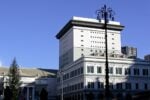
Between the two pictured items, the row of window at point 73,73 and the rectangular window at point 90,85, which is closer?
the rectangular window at point 90,85

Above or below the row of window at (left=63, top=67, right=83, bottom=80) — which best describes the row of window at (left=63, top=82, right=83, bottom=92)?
below

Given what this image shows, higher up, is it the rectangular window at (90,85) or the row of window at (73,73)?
the row of window at (73,73)

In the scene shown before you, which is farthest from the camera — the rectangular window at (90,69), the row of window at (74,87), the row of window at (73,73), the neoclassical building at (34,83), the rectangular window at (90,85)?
the neoclassical building at (34,83)

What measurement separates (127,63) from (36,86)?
5417 centimetres

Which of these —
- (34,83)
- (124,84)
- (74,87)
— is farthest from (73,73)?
(34,83)

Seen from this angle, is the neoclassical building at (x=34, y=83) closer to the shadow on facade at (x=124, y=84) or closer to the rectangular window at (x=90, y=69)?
the shadow on facade at (x=124, y=84)

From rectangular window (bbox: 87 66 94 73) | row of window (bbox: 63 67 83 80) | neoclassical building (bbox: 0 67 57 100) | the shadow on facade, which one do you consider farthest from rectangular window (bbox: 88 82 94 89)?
neoclassical building (bbox: 0 67 57 100)

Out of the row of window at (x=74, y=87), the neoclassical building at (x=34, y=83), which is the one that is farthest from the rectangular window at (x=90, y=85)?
the neoclassical building at (x=34, y=83)

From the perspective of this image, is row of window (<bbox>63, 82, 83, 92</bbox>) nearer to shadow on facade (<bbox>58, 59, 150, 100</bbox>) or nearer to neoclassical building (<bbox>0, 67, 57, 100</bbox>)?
shadow on facade (<bbox>58, 59, 150, 100</bbox>)

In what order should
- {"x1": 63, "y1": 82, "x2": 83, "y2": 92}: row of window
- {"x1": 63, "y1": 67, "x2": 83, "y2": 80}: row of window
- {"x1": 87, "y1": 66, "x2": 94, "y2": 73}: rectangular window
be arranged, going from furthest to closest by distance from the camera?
{"x1": 63, "y1": 67, "x2": 83, "y2": 80}: row of window < {"x1": 63, "y1": 82, "x2": 83, "y2": 92}: row of window < {"x1": 87, "y1": 66, "x2": 94, "y2": 73}: rectangular window

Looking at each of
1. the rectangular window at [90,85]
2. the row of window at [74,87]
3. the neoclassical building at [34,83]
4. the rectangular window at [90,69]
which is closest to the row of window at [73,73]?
the rectangular window at [90,69]

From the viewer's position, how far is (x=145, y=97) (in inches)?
1622

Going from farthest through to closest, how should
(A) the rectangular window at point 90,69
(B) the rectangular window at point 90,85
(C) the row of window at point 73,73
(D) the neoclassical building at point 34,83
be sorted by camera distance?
(D) the neoclassical building at point 34,83, (C) the row of window at point 73,73, (A) the rectangular window at point 90,69, (B) the rectangular window at point 90,85

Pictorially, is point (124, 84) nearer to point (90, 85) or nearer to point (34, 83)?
point (90, 85)
